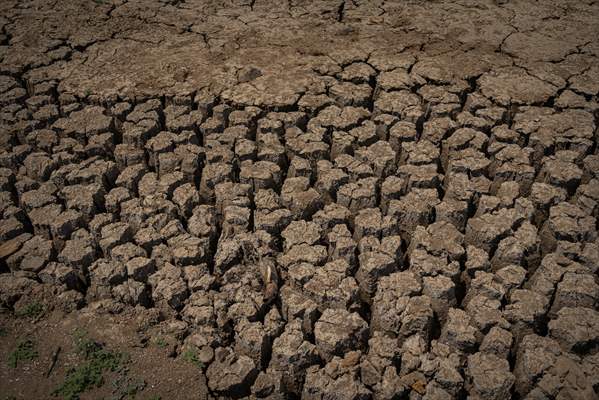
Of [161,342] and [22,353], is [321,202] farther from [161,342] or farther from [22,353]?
[22,353]

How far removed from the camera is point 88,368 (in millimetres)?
2129

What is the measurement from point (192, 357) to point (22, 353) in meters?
0.77

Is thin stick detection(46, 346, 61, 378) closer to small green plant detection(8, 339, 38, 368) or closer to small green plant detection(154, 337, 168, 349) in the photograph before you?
small green plant detection(8, 339, 38, 368)

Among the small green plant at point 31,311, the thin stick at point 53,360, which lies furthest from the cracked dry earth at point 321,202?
the thin stick at point 53,360

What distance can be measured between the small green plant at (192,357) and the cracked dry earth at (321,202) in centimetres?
3

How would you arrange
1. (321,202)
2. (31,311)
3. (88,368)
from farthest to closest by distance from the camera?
(321,202), (31,311), (88,368)

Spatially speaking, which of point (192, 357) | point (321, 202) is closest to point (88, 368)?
point (192, 357)

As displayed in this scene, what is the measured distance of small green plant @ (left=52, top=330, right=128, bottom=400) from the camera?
2066 mm

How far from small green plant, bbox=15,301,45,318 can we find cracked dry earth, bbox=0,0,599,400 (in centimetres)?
3

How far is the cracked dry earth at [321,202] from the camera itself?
2049mm

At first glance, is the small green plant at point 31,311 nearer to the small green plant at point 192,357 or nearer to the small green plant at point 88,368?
the small green plant at point 88,368

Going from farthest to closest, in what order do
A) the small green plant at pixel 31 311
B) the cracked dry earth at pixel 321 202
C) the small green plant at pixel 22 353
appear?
A: the small green plant at pixel 31 311 → the small green plant at pixel 22 353 → the cracked dry earth at pixel 321 202

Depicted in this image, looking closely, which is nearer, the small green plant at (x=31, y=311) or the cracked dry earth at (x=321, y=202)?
the cracked dry earth at (x=321, y=202)

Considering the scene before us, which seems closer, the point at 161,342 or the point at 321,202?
the point at 161,342
